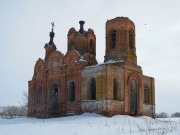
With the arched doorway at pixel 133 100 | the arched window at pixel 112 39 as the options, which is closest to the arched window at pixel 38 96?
the arched window at pixel 112 39

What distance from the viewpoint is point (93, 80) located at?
24250mm

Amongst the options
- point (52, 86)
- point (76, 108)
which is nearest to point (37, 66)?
point (52, 86)

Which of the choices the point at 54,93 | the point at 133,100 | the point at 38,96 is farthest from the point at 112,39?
the point at 38,96

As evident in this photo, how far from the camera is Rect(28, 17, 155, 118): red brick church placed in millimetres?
23453

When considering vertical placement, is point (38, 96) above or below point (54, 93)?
below

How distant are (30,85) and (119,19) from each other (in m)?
11.9

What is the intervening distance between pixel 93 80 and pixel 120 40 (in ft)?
13.9

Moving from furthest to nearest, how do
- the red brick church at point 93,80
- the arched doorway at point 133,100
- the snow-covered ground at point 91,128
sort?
the arched doorway at point 133,100, the red brick church at point 93,80, the snow-covered ground at point 91,128

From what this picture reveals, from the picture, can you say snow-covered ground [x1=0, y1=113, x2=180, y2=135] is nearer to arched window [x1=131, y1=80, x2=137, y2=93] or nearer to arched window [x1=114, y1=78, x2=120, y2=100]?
arched window [x1=114, y1=78, x2=120, y2=100]

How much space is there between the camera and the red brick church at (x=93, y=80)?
23.5 metres

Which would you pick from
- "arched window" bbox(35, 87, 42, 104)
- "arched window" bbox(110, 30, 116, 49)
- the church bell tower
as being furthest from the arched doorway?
"arched window" bbox(35, 87, 42, 104)

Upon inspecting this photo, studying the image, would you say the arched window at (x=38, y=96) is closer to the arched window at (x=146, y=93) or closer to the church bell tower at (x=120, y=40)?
the church bell tower at (x=120, y=40)

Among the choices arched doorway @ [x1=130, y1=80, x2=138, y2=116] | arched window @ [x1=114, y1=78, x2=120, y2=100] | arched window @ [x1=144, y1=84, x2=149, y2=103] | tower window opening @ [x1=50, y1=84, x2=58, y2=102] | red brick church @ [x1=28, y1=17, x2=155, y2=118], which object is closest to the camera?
red brick church @ [x1=28, y1=17, x2=155, y2=118]

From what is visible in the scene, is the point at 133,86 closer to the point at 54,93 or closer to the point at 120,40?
the point at 120,40
